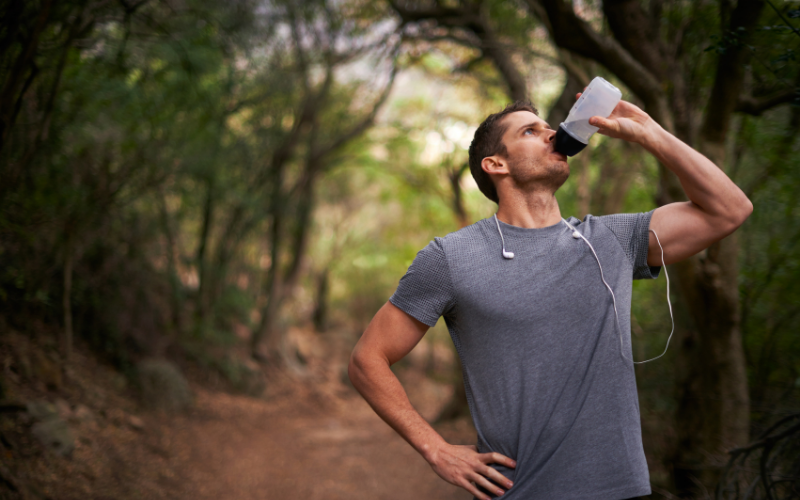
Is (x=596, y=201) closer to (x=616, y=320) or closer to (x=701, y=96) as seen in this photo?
(x=701, y=96)

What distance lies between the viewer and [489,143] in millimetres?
2088

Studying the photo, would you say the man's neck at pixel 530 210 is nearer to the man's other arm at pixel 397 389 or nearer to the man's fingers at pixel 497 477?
the man's other arm at pixel 397 389

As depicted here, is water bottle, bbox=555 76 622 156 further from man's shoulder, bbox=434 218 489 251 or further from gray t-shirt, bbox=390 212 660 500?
man's shoulder, bbox=434 218 489 251

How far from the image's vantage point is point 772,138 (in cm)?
409

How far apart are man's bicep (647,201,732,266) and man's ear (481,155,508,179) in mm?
541

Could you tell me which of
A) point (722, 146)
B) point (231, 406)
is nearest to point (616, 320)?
point (722, 146)

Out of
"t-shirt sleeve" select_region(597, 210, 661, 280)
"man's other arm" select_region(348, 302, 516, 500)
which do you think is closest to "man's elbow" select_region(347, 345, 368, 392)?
"man's other arm" select_region(348, 302, 516, 500)

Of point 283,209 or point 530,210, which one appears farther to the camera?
point 283,209

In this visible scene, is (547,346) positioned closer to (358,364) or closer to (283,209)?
(358,364)

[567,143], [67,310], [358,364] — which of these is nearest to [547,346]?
[358,364]

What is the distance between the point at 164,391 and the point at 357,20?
7.31m

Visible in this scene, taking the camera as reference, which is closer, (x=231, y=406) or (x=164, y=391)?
(x=164, y=391)

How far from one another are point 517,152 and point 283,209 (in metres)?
10.9

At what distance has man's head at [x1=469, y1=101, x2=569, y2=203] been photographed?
192cm
